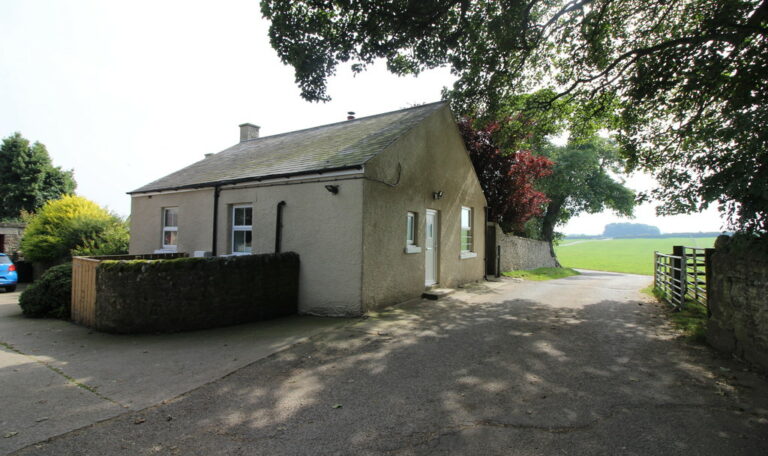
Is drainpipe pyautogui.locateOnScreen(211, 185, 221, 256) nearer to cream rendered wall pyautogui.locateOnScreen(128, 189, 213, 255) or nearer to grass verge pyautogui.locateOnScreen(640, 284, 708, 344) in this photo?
cream rendered wall pyautogui.locateOnScreen(128, 189, 213, 255)

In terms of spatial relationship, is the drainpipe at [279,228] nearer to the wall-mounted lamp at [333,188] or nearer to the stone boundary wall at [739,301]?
the wall-mounted lamp at [333,188]

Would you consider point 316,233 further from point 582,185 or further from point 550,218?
point 550,218

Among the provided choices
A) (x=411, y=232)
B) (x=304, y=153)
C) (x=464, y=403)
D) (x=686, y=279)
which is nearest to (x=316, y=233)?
(x=411, y=232)

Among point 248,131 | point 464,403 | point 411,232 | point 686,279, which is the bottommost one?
point 464,403

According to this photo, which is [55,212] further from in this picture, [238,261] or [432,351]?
[432,351]

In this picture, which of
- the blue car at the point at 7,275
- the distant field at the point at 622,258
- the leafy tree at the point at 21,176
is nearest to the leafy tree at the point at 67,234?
A: the blue car at the point at 7,275

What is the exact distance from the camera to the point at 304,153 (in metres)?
11.6

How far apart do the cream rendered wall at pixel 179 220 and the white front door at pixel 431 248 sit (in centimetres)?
672

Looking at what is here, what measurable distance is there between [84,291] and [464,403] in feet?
28.6

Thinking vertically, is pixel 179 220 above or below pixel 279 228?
above

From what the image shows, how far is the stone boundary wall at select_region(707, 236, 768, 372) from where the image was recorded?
499cm

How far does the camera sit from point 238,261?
8156 mm

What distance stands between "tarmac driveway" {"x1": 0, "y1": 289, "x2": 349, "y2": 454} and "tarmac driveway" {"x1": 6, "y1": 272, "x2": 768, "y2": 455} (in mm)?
→ 345

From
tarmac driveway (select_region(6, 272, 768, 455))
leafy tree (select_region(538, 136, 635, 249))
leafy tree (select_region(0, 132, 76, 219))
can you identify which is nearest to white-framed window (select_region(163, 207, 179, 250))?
tarmac driveway (select_region(6, 272, 768, 455))
